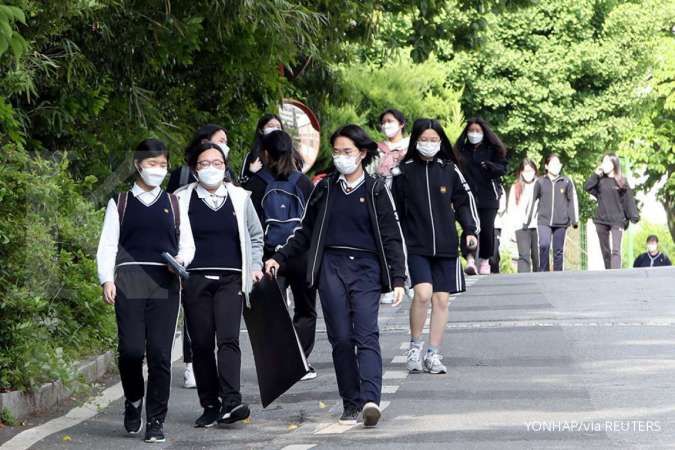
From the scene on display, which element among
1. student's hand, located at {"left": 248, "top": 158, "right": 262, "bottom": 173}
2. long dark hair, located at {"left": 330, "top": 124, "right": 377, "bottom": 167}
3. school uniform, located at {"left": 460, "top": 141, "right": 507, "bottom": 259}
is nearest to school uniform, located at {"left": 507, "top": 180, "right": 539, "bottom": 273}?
school uniform, located at {"left": 460, "top": 141, "right": 507, "bottom": 259}

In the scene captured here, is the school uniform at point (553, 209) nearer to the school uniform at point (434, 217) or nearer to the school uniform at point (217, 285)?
the school uniform at point (434, 217)

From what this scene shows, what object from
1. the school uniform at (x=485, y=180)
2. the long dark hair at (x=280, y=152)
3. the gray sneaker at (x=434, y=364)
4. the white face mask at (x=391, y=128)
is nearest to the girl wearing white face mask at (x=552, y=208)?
the school uniform at (x=485, y=180)

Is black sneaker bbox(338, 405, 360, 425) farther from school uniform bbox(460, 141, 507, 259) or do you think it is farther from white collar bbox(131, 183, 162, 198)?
school uniform bbox(460, 141, 507, 259)

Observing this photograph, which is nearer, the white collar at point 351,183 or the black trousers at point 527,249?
the white collar at point 351,183

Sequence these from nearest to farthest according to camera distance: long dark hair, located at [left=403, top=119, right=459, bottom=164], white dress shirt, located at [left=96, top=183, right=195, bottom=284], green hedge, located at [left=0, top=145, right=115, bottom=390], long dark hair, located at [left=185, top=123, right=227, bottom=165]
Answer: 1. white dress shirt, located at [left=96, top=183, right=195, bottom=284]
2. long dark hair, located at [left=185, top=123, right=227, bottom=165]
3. green hedge, located at [left=0, top=145, right=115, bottom=390]
4. long dark hair, located at [left=403, top=119, right=459, bottom=164]

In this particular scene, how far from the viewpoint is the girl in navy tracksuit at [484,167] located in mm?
17219

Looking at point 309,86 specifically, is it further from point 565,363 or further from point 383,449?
point 383,449

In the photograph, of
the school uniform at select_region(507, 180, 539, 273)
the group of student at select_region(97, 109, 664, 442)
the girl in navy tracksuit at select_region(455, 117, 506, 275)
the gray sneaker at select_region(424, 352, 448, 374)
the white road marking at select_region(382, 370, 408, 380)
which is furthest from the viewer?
the school uniform at select_region(507, 180, 539, 273)

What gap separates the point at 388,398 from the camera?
1062 centimetres

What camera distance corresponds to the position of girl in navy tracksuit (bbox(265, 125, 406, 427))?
9.75 m

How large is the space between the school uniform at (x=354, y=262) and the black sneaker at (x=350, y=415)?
72 millimetres

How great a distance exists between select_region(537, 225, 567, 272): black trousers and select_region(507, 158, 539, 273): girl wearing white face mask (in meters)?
0.12

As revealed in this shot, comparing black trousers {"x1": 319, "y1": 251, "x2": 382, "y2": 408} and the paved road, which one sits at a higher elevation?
black trousers {"x1": 319, "y1": 251, "x2": 382, "y2": 408}

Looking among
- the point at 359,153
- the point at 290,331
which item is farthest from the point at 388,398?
the point at 359,153
